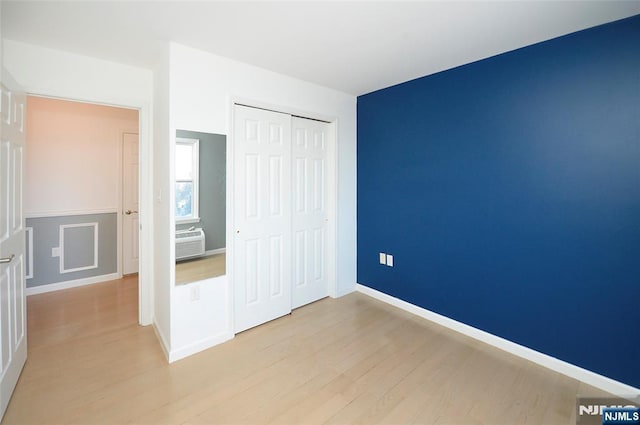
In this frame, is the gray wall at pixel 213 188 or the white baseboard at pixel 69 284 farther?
the white baseboard at pixel 69 284

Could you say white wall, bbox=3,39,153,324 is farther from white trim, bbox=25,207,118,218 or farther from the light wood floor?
white trim, bbox=25,207,118,218

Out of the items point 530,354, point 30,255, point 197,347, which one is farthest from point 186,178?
point 530,354

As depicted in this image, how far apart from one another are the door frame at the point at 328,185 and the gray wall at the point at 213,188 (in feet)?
0.15

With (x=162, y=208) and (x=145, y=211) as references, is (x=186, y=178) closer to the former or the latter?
(x=162, y=208)

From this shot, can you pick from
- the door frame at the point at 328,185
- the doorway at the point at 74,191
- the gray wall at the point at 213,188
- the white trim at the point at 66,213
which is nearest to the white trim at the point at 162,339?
the door frame at the point at 328,185

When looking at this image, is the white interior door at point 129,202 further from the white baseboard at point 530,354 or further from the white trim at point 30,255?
the white baseboard at point 530,354

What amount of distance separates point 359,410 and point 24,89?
3.32 m

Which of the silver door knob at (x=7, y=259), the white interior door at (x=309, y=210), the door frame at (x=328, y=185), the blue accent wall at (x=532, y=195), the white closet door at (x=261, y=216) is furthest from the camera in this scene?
the white interior door at (x=309, y=210)

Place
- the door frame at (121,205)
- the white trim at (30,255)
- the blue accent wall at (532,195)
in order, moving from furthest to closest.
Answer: the door frame at (121,205)
the white trim at (30,255)
the blue accent wall at (532,195)

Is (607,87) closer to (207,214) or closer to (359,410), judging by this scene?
(359,410)

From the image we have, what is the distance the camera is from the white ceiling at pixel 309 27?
1.81 meters

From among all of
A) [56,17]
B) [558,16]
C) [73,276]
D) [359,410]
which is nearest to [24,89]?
[56,17]

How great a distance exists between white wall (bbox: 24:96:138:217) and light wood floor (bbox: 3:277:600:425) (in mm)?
1540

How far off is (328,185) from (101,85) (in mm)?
2380
